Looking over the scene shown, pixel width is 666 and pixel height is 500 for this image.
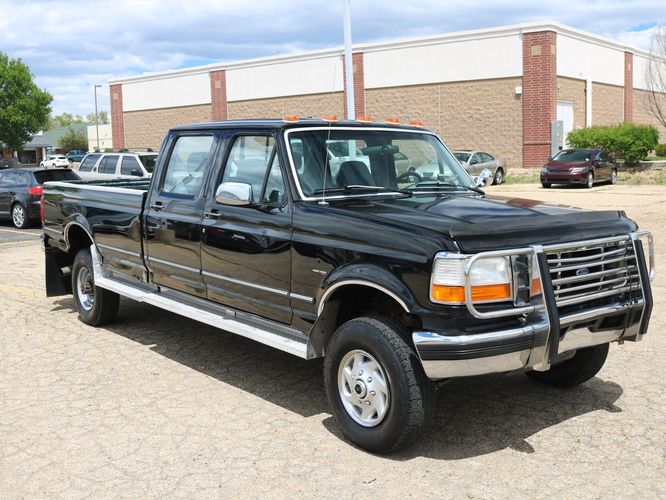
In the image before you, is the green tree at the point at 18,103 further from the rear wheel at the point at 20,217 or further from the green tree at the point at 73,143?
the rear wheel at the point at 20,217

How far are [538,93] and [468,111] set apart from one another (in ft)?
12.3

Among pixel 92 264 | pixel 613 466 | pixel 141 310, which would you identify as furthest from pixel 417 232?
pixel 141 310

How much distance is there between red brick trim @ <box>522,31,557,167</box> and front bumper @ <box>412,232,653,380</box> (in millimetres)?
32584

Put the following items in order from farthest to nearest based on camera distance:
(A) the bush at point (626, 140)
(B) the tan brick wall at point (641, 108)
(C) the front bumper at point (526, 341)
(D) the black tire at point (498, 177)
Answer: (B) the tan brick wall at point (641, 108) → (A) the bush at point (626, 140) → (D) the black tire at point (498, 177) → (C) the front bumper at point (526, 341)

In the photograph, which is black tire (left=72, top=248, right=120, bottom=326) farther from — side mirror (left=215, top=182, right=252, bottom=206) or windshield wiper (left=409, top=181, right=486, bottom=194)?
windshield wiper (left=409, top=181, right=486, bottom=194)

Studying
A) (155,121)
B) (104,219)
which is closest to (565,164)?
(104,219)

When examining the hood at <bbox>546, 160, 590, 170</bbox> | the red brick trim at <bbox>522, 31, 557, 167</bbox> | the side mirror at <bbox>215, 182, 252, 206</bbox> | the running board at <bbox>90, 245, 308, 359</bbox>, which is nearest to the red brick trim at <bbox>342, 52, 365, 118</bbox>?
the red brick trim at <bbox>522, 31, 557, 167</bbox>

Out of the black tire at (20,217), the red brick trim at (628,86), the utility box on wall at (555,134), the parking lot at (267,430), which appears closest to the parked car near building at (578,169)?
the utility box on wall at (555,134)

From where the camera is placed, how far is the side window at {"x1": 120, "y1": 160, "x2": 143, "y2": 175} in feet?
62.7

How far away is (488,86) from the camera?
121ft

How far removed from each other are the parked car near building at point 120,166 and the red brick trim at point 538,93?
21673 mm

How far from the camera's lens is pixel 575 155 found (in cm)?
2969

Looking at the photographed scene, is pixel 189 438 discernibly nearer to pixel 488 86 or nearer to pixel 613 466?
pixel 613 466

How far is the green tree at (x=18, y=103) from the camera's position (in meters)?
61.3
